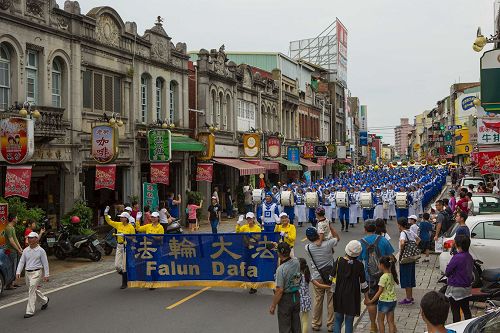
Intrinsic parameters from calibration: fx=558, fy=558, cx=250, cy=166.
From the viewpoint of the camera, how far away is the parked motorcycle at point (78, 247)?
1677 centimetres

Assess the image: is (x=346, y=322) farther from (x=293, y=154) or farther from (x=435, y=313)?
(x=293, y=154)

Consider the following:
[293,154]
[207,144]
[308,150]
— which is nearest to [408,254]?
[207,144]

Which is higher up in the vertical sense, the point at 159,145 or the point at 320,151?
the point at 320,151

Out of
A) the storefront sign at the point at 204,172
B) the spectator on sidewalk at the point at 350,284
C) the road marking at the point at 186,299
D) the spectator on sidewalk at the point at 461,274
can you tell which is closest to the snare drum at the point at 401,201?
the storefront sign at the point at 204,172

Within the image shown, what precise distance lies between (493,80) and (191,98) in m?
17.9

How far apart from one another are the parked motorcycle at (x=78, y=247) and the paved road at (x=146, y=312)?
3770mm

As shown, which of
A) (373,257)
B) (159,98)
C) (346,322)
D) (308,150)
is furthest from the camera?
(308,150)

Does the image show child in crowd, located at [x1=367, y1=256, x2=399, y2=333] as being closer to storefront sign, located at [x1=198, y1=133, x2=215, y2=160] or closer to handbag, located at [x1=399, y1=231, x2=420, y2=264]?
handbag, located at [x1=399, y1=231, x2=420, y2=264]

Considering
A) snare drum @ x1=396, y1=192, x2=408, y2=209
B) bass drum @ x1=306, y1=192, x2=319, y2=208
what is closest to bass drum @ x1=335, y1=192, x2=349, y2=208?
bass drum @ x1=306, y1=192, x2=319, y2=208

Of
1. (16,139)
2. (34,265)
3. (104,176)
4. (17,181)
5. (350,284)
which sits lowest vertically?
(34,265)

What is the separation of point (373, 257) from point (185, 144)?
1784 cm

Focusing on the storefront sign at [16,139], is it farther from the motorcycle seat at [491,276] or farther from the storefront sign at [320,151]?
the storefront sign at [320,151]

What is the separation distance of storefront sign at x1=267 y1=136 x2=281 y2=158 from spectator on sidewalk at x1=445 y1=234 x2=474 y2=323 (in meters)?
29.9

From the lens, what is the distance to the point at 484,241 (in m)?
11.8
